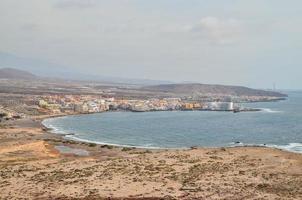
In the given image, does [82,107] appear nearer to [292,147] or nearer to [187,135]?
[187,135]

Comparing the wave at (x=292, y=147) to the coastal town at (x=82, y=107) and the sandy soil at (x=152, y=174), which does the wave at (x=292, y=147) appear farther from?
the coastal town at (x=82, y=107)

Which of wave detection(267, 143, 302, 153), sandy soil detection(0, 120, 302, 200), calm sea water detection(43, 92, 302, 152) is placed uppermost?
sandy soil detection(0, 120, 302, 200)

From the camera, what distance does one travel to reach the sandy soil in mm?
38312

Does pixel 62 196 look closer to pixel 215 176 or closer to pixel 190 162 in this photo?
pixel 215 176

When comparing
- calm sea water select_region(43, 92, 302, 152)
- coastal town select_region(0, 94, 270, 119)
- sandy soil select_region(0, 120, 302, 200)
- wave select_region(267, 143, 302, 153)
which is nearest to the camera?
sandy soil select_region(0, 120, 302, 200)

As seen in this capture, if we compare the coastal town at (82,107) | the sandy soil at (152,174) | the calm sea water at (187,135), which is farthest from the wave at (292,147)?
the coastal town at (82,107)

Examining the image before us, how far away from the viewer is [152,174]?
45.8 meters

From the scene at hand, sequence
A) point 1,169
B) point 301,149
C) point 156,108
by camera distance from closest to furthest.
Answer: point 1,169 < point 301,149 < point 156,108

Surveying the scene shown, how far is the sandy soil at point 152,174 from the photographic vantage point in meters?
38.3

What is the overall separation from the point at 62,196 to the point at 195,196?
9.76 m

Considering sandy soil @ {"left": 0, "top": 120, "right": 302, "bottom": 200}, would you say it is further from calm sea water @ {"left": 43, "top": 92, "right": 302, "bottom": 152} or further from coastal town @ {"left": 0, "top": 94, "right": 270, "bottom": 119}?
coastal town @ {"left": 0, "top": 94, "right": 270, "bottom": 119}

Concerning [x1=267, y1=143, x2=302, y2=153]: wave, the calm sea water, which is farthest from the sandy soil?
the calm sea water

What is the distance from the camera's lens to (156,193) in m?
38.3

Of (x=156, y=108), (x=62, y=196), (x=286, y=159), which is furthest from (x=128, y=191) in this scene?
(x=156, y=108)
